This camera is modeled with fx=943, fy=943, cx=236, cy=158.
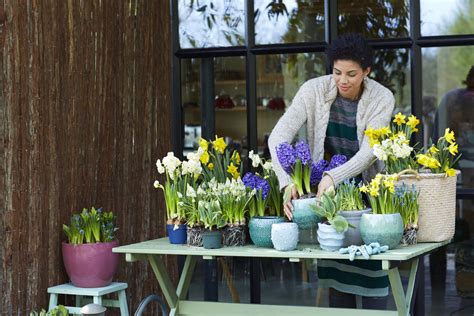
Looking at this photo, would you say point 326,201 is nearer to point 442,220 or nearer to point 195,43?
point 442,220

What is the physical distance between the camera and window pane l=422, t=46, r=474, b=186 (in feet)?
15.6

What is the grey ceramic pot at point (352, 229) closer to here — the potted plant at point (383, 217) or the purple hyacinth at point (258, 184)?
the potted plant at point (383, 217)

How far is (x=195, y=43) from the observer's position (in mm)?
5082

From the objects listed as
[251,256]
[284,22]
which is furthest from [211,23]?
[251,256]

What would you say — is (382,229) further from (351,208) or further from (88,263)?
(88,263)

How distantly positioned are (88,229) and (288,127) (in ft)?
3.38

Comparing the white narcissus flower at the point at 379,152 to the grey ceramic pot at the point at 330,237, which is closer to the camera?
the grey ceramic pot at the point at 330,237

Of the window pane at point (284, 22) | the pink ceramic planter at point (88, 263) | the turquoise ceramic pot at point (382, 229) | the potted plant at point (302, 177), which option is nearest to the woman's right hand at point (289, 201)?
the potted plant at point (302, 177)

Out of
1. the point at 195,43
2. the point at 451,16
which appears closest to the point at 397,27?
the point at 451,16

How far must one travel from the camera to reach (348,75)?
406 cm

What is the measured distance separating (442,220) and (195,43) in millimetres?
1907

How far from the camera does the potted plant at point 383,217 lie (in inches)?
138

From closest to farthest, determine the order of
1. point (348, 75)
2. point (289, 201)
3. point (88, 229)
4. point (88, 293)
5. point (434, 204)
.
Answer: point (434, 204), point (289, 201), point (348, 75), point (88, 293), point (88, 229)

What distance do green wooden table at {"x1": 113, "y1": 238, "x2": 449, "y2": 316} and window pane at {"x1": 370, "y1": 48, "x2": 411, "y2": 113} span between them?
1.22 m
